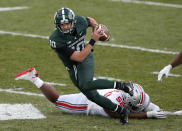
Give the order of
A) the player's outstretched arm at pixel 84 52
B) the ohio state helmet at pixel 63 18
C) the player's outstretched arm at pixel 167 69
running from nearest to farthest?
the player's outstretched arm at pixel 84 52
the ohio state helmet at pixel 63 18
the player's outstretched arm at pixel 167 69

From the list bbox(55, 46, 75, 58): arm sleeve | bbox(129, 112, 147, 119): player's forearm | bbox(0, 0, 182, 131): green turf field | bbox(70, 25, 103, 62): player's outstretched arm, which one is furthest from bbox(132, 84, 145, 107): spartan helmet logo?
bbox(55, 46, 75, 58): arm sleeve

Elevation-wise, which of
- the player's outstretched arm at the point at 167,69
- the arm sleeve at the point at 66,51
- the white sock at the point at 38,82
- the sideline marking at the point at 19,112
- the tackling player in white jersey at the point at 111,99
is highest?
the arm sleeve at the point at 66,51

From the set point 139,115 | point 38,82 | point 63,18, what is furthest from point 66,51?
point 139,115

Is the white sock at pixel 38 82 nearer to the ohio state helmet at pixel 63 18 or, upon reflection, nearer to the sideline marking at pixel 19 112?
the sideline marking at pixel 19 112

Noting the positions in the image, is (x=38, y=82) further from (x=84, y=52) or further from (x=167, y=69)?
(x=167, y=69)

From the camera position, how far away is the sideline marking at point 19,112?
6.27 meters

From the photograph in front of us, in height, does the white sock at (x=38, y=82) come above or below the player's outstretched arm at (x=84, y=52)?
below

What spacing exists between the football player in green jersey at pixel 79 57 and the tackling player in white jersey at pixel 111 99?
19cm

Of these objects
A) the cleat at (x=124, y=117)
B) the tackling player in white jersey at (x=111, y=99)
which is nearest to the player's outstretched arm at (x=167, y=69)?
the tackling player in white jersey at (x=111, y=99)

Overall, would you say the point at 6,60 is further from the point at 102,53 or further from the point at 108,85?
the point at 108,85

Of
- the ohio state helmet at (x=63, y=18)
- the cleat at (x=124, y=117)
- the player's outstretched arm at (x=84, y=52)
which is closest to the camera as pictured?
the cleat at (x=124, y=117)

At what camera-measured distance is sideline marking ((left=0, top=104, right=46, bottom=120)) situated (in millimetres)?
6272

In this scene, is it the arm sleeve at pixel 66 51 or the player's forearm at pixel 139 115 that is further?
the player's forearm at pixel 139 115

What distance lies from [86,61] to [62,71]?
2596 mm
